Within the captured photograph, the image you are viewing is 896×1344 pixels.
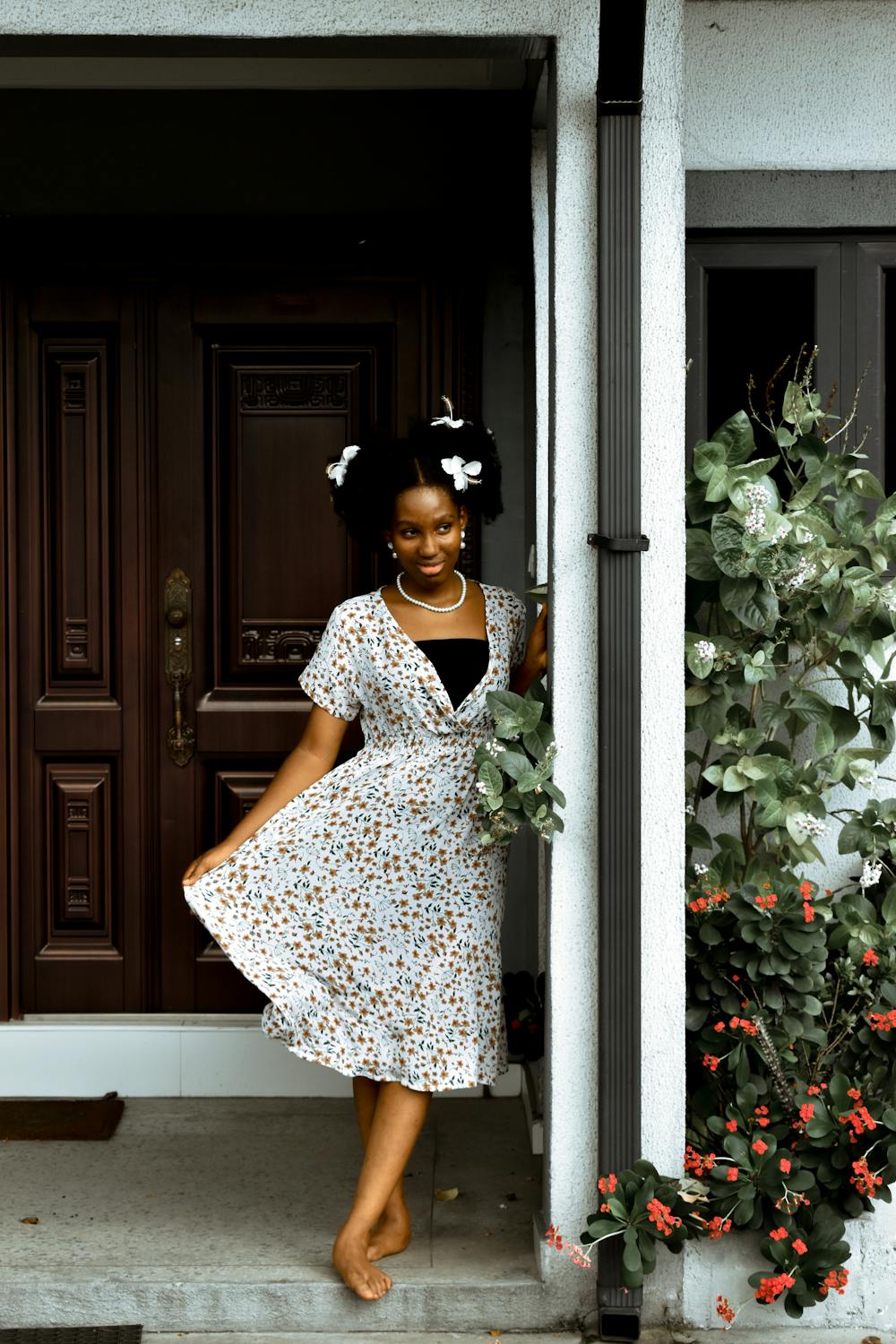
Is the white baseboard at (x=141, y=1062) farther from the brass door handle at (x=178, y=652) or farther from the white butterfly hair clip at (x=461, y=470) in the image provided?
the white butterfly hair clip at (x=461, y=470)

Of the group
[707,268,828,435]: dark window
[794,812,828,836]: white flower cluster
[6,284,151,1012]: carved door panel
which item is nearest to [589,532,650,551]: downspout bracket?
[794,812,828,836]: white flower cluster

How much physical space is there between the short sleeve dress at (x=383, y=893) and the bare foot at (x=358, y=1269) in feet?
1.20

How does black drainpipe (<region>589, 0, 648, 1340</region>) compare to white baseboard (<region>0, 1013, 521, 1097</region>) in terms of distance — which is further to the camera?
white baseboard (<region>0, 1013, 521, 1097</region>)

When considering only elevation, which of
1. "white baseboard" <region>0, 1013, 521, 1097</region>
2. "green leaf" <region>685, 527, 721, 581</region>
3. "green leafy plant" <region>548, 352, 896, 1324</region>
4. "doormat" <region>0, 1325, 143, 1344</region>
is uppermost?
"green leaf" <region>685, 527, 721, 581</region>

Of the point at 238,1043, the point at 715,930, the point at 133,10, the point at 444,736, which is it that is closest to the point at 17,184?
the point at 133,10

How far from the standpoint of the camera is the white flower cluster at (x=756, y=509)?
9.93 ft

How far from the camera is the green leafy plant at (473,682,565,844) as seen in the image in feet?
9.45

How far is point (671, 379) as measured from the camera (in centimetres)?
292

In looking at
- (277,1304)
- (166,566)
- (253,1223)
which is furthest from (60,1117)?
(166,566)

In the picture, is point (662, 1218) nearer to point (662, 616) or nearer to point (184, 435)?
point (662, 616)

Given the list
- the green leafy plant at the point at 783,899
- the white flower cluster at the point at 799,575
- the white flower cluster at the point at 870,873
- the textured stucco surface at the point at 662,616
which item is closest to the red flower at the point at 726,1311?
the green leafy plant at the point at 783,899

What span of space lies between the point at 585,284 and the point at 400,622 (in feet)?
2.85

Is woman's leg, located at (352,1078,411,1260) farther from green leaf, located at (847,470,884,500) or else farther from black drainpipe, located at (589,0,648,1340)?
green leaf, located at (847,470,884,500)

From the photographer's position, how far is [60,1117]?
4051 millimetres
